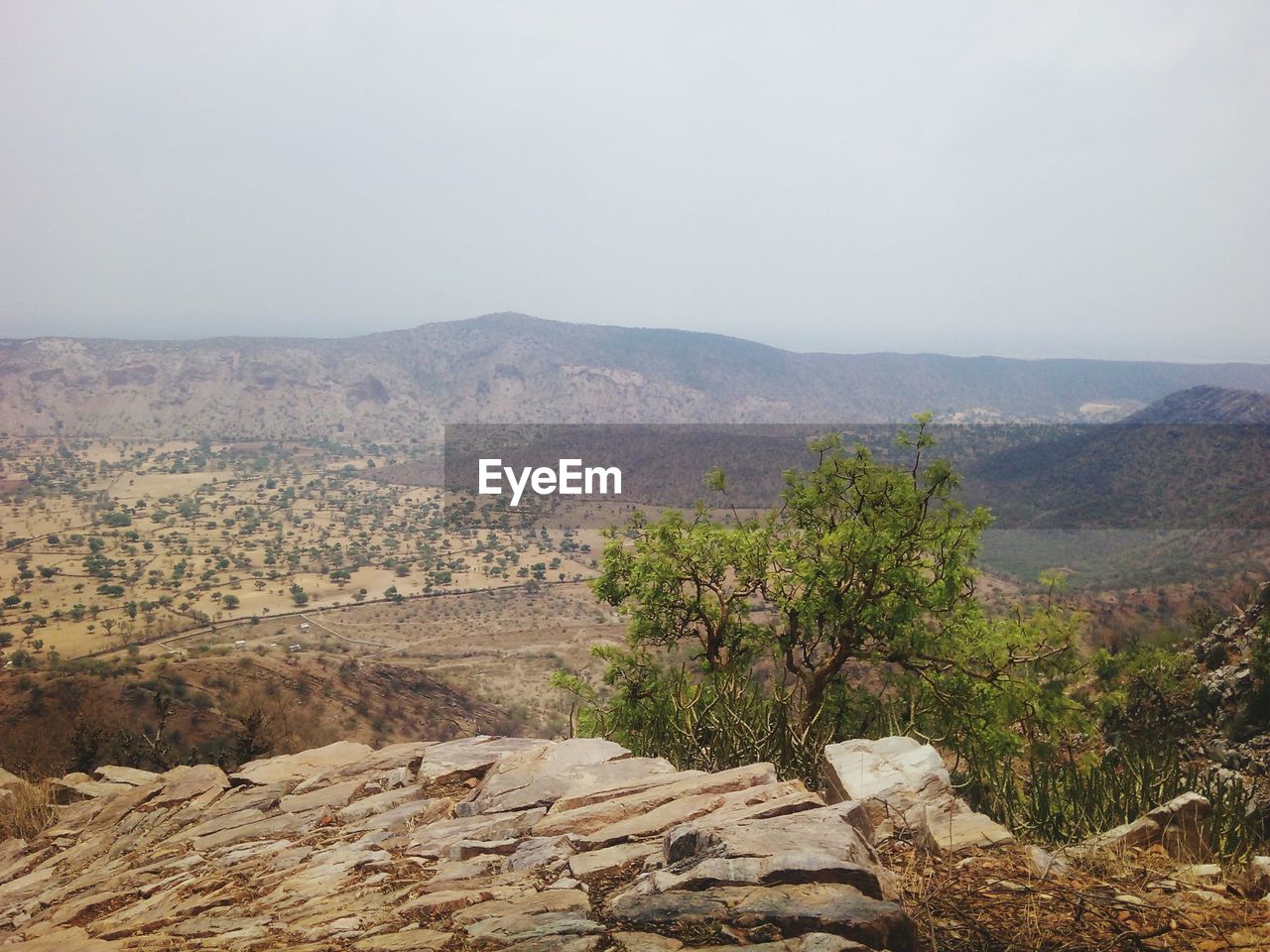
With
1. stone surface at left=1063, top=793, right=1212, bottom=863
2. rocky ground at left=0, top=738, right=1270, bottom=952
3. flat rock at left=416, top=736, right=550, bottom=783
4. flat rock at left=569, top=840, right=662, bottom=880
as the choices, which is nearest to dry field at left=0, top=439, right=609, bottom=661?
flat rock at left=416, top=736, right=550, bottom=783

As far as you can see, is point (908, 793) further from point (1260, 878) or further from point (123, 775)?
point (123, 775)

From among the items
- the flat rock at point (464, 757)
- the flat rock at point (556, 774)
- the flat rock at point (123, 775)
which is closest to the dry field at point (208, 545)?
the flat rock at point (123, 775)

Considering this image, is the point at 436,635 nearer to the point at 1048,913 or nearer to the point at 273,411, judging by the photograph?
the point at 1048,913

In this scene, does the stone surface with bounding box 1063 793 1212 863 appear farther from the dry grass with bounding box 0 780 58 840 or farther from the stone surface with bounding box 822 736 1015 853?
the dry grass with bounding box 0 780 58 840

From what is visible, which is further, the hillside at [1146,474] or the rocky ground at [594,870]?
the hillside at [1146,474]

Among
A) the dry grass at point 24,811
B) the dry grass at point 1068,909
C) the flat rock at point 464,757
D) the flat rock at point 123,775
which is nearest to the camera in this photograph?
the dry grass at point 1068,909

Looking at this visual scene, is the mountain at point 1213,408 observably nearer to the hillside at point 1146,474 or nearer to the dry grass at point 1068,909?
the hillside at point 1146,474

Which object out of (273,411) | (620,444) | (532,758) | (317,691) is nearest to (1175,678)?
(532,758)
